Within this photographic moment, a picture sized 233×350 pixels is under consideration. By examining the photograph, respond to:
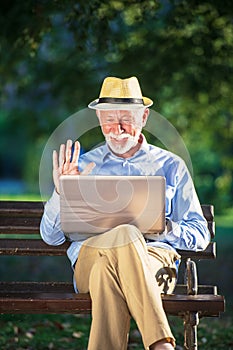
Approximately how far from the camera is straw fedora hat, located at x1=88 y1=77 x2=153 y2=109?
225 inches

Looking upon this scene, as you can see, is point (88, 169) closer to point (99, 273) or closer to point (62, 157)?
point (62, 157)

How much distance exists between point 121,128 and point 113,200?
475mm

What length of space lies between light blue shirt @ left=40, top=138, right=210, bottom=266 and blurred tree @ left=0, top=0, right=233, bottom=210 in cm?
250

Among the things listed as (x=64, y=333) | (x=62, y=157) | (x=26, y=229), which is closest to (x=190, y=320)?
(x=62, y=157)

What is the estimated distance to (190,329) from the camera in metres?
5.53

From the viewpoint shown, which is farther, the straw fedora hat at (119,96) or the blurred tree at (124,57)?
the blurred tree at (124,57)

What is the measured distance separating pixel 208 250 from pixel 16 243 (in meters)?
1.12

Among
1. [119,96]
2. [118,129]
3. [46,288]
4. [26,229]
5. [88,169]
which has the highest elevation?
[119,96]

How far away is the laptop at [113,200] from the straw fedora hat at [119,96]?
0.47 m

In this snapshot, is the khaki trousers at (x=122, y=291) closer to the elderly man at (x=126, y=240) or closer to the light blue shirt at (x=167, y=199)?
the elderly man at (x=126, y=240)

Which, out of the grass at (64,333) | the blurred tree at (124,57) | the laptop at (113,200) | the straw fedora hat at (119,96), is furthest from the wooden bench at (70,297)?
the blurred tree at (124,57)

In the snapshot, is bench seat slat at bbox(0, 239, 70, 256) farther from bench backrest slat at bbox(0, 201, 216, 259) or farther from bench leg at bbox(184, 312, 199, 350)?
bench leg at bbox(184, 312, 199, 350)

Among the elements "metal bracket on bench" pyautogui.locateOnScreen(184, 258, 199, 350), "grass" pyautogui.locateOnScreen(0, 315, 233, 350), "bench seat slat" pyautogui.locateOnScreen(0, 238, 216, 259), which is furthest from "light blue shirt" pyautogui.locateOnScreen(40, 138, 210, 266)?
"grass" pyautogui.locateOnScreen(0, 315, 233, 350)

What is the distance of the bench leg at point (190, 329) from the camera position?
5.48m
